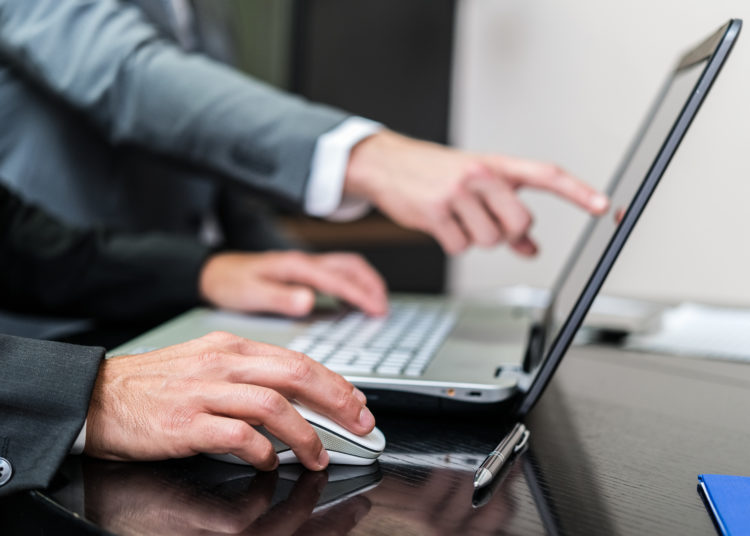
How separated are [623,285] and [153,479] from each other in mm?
1922

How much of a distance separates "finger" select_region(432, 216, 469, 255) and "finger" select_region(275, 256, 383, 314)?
10 cm

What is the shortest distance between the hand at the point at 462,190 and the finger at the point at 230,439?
43 centimetres

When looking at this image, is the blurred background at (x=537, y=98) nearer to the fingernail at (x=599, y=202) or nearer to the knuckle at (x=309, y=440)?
the fingernail at (x=599, y=202)

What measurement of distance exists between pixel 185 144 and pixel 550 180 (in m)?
0.49

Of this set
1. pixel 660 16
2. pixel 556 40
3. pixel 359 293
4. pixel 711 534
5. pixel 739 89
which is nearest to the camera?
pixel 711 534

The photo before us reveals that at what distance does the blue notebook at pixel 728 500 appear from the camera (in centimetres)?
38

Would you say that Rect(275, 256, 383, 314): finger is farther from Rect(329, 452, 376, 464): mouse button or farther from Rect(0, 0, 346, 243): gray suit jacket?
Rect(329, 452, 376, 464): mouse button

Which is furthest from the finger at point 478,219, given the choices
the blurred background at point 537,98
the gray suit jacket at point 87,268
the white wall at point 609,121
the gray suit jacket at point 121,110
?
the blurred background at point 537,98

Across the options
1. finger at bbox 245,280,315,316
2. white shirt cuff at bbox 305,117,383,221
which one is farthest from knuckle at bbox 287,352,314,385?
white shirt cuff at bbox 305,117,383,221

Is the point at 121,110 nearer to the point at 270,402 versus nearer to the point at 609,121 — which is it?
the point at 270,402

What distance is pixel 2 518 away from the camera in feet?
1.38

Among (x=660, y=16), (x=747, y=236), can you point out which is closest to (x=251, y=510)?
(x=747, y=236)

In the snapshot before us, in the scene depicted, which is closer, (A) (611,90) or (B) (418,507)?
(B) (418,507)

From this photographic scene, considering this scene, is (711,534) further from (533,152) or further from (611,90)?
(533,152)
